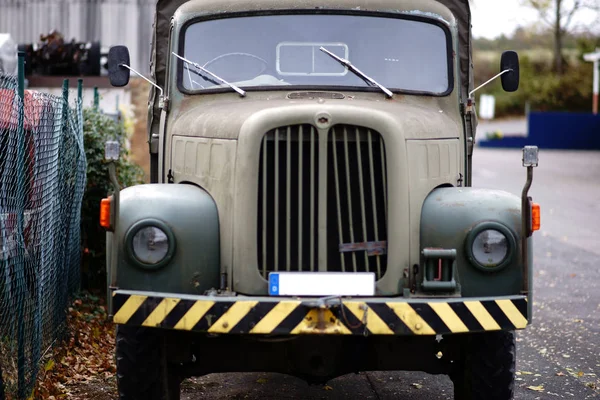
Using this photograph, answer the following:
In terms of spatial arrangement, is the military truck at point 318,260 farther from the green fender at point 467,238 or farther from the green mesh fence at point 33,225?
the green mesh fence at point 33,225

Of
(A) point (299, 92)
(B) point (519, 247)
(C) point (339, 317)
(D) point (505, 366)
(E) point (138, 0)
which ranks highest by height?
(E) point (138, 0)

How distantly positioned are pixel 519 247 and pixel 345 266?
89 centimetres

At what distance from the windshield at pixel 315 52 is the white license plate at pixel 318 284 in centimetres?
154

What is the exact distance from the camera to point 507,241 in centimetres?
493

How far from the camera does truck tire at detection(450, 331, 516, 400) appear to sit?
5.14 metres

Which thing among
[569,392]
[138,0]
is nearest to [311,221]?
[569,392]

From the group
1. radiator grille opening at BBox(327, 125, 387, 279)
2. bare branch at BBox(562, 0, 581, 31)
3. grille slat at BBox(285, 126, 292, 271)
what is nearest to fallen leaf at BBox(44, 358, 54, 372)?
grille slat at BBox(285, 126, 292, 271)

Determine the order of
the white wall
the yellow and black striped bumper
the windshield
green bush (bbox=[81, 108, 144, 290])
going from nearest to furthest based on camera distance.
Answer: the yellow and black striped bumper < the windshield < green bush (bbox=[81, 108, 144, 290]) < the white wall

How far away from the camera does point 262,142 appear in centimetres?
498

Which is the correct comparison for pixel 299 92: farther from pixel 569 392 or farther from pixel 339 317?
pixel 569 392

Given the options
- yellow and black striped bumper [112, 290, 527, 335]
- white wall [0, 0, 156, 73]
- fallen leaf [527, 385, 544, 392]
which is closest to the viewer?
yellow and black striped bumper [112, 290, 527, 335]

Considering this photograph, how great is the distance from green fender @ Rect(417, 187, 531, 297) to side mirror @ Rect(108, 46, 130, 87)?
2.60 metres

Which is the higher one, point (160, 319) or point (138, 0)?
point (138, 0)

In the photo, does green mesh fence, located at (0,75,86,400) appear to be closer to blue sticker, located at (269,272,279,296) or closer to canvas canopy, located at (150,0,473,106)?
canvas canopy, located at (150,0,473,106)
